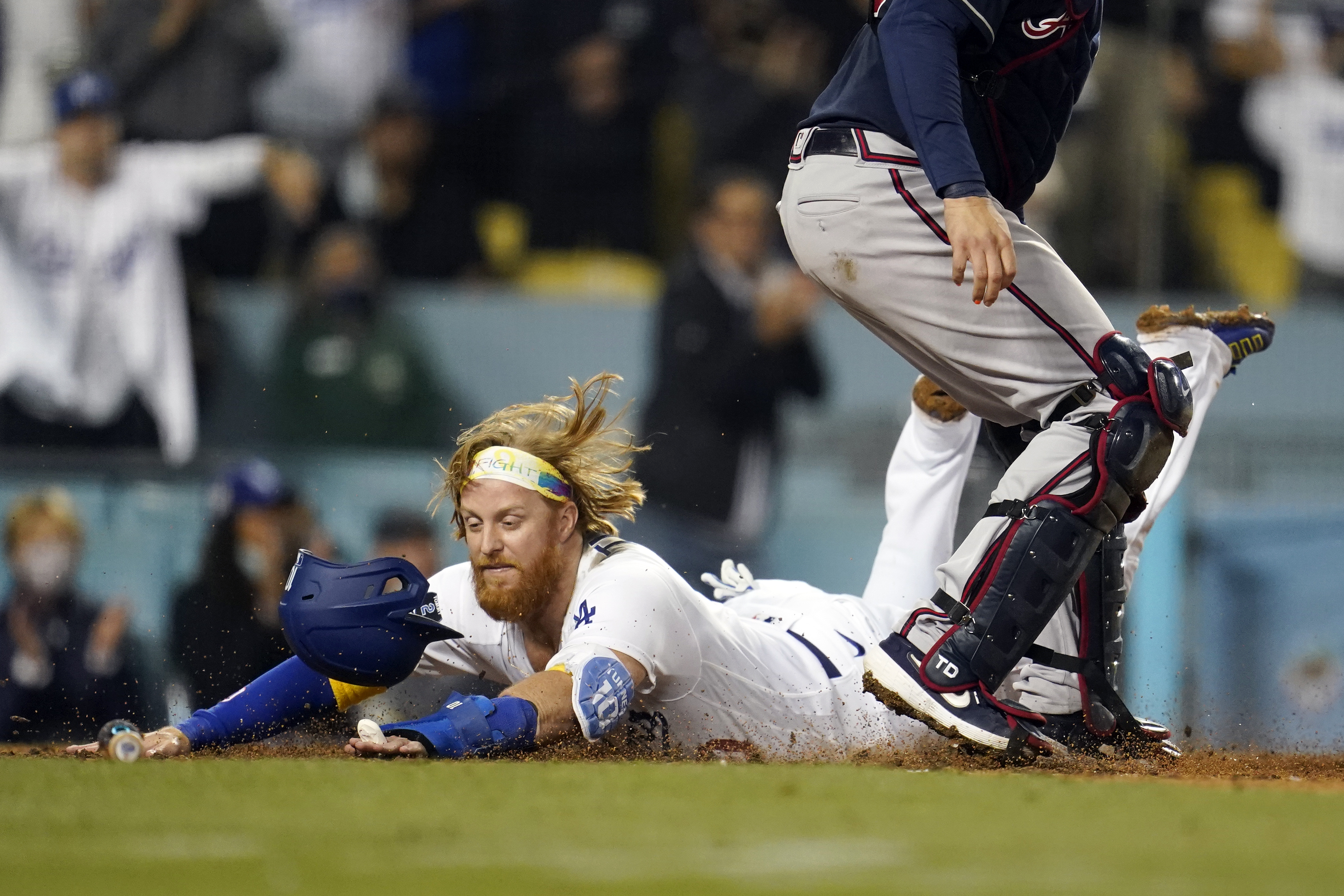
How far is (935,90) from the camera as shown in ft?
9.81

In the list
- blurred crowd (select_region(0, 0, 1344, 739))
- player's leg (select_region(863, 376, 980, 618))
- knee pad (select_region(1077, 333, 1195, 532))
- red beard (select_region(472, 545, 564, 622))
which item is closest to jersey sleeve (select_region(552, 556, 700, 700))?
red beard (select_region(472, 545, 564, 622))

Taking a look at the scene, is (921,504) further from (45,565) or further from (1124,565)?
(45,565)

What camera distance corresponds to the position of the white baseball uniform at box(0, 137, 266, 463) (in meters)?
5.94

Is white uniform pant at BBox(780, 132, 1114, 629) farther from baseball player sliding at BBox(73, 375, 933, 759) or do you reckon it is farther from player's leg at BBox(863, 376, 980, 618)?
player's leg at BBox(863, 376, 980, 618)

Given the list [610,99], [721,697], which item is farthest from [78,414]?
[721,697]

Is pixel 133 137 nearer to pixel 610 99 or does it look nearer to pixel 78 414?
pixel 78 414

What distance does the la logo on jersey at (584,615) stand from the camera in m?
3.39

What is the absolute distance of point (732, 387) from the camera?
5.95 metres

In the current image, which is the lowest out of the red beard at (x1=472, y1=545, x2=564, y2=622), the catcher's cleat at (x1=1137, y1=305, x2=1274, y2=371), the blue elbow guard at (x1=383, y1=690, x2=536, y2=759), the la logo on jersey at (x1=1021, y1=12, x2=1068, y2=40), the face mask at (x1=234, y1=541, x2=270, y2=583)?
the face mask at (x1=234, y1=541, x2=270, y2=583)

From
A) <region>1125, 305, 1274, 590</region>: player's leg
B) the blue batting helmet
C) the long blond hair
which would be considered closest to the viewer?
the blue batting helmet

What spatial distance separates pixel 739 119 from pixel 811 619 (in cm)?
259

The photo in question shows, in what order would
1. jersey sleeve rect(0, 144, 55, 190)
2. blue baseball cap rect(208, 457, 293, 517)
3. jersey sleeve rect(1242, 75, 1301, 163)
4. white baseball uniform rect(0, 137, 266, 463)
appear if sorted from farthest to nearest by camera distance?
1. jersey sleeve rect(1242, 75, 1301, 163)
2. jersey sleeve rect(0, 144, 55, 190)
3. white baseball uniform rect(0, 137, 266, 463)
4. blue baseball cap rect(208, 457, 293, 517)

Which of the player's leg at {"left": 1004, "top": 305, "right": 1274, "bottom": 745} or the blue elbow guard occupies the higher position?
the player's leg at {"left": 1004, "top": 305, "right": 1274, "bottom": 745}

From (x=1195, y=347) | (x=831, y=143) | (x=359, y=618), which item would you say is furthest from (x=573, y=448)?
(x=1195, y=347)
